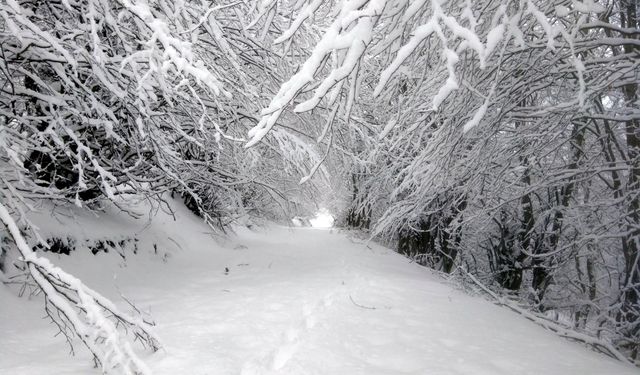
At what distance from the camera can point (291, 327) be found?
167 inches

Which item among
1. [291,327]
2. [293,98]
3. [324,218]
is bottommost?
[291,327]

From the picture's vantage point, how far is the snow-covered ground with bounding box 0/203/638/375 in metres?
3.19

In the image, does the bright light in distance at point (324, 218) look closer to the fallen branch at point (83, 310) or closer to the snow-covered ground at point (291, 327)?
the snow-covered ground at point (291, 327)

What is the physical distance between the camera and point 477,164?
470cm

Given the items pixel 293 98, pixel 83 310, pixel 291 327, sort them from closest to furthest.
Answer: pixel 293 98 → pixel 83 310 → pixel 291 327

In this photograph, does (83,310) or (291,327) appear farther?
(291,327)

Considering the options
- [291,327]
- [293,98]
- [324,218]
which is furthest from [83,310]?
[324,218]

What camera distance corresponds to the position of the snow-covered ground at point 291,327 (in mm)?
3189

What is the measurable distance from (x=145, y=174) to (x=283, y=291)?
→ 9.22 feet

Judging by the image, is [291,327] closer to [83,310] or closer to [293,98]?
[83,310]

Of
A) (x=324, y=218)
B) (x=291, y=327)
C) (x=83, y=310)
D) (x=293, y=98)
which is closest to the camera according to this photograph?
(x=293, y=98)

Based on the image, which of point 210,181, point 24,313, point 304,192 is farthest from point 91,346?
point 304,192

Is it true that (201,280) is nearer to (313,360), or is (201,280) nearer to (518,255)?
(313,360)

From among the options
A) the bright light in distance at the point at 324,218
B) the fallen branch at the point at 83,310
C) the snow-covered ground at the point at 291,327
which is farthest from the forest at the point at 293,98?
the bright light in distance at the point at 324,218
